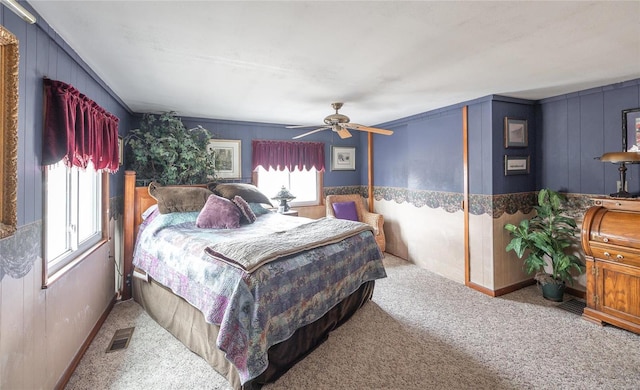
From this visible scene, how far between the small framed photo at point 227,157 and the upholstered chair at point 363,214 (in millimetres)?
1637

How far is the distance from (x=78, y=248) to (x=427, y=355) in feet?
9.55

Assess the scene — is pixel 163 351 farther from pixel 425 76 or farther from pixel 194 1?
pixel 425 76

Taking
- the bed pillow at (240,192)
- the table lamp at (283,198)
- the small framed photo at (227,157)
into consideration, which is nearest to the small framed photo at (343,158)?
the table lamp at (283,198)

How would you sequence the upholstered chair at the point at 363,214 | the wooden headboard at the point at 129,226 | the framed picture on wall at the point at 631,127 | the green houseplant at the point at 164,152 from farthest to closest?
1. the upholstered chair at the point at 363,214
2. the green houseplant at the point at 164,152
3. the wooden headboard at the point at 129,226
4. the framed picture on wall at the point at 631,127

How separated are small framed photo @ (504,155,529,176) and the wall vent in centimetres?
429

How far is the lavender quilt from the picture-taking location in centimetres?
185

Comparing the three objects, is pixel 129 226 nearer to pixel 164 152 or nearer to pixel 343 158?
pixel 164 152

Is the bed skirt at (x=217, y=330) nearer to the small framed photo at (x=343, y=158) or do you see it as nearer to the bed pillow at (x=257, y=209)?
the bed pillow at (x=257, y=209)

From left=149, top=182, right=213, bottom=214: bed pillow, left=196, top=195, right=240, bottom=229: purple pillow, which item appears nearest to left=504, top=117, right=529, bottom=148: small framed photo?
left=196, top=195, right=240, bottom=229: purple pillow

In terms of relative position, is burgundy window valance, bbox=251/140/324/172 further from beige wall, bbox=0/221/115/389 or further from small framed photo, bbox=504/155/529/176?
small framed photo, bbox=504/155/529/176

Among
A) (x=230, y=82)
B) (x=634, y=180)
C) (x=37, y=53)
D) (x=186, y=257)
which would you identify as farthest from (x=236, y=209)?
(x=634, y=180)

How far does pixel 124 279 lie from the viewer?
343cm

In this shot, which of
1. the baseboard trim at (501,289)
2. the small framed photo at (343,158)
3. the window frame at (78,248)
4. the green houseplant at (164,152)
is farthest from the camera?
the small framed photo at (343,158)

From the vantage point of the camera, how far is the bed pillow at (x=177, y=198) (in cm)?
331
